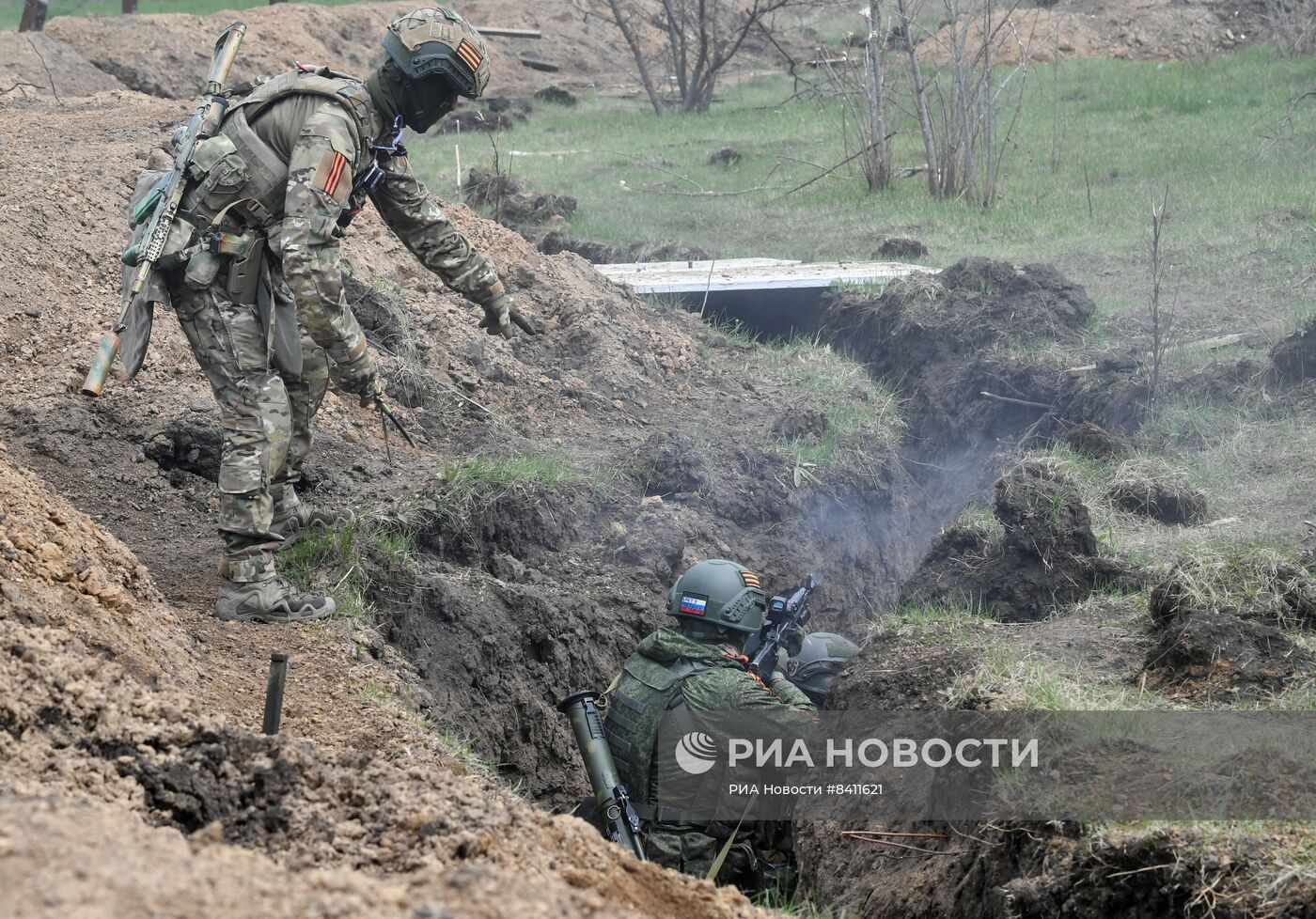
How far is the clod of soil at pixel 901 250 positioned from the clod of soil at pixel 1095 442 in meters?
3.60

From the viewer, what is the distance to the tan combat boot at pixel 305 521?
5062mm

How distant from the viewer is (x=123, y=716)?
2809mm

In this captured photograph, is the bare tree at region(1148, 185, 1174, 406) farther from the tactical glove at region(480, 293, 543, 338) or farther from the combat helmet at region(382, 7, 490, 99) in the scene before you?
the combat helmet at region(382, 7, 490, 99)

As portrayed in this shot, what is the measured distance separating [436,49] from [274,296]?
3.41 feet

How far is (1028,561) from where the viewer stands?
5547 millimetres

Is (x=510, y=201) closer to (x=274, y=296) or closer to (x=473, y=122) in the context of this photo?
(x=473, y=122)

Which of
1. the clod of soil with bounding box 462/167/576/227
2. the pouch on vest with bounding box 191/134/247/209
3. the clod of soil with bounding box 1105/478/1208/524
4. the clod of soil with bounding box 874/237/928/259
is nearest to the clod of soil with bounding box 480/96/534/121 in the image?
the clod of soil with bounding box 462/167/576/227

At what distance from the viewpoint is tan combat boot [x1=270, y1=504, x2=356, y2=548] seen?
16.6ft

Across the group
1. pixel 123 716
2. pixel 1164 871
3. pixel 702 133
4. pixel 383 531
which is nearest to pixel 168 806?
pixel 123 716

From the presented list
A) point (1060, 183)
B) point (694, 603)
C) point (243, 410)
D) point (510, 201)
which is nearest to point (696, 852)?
point (694, 603)

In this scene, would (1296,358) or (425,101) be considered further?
(1296,358)

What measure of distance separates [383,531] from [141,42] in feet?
40.8

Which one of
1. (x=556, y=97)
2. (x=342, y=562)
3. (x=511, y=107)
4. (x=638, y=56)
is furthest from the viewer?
(x=556, y=97)

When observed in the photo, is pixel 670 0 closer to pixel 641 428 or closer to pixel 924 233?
pixel 924 233
